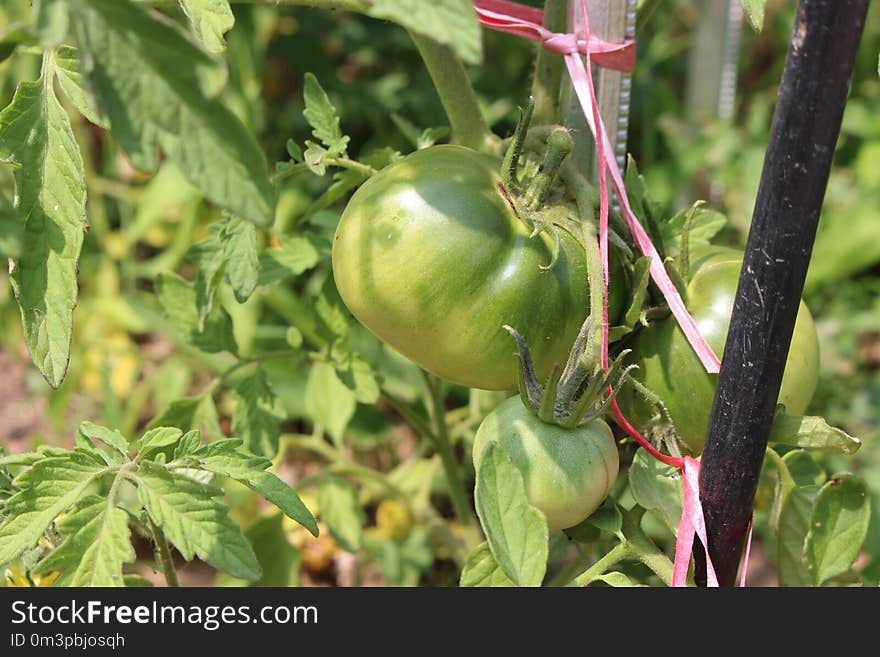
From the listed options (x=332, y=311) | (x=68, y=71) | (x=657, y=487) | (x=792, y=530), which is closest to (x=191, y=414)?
(x=332, y=311)

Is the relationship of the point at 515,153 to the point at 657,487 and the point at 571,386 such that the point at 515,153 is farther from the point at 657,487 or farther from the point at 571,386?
the point at 657,487

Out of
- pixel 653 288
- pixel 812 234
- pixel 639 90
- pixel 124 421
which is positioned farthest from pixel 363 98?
pixel 812 234

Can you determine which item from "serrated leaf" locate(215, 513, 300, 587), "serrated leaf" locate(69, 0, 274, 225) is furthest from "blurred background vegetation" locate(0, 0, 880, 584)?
"serrated leaf" locate(69, 0, 274, 225)

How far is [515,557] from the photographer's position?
672 mm

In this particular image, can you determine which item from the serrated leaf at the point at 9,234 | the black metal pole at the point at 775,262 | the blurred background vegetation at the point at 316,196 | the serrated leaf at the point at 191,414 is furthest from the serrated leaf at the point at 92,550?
the blurred background vegetation at the point at 316,196

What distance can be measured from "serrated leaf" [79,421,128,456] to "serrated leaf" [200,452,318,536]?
75 millimetres

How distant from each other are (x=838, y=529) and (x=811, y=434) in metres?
0.08

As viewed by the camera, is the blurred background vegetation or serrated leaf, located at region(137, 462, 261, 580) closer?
serrated leaf, located at region(137, 462, 261, 580)

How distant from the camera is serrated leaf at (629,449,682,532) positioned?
77cm

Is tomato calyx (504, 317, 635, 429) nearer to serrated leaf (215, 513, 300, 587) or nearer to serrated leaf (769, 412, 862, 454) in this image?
serrated leaf (769, 412, 862, 454)

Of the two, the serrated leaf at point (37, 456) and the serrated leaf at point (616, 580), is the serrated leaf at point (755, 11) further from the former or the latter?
the serrated leaf at point (37, 456)

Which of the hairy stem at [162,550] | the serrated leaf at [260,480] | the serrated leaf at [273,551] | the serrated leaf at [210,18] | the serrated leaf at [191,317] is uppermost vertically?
the serrated leaf at [210,18]

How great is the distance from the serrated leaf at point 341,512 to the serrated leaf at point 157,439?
494mm

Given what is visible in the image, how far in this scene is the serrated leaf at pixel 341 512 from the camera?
4.04ft
